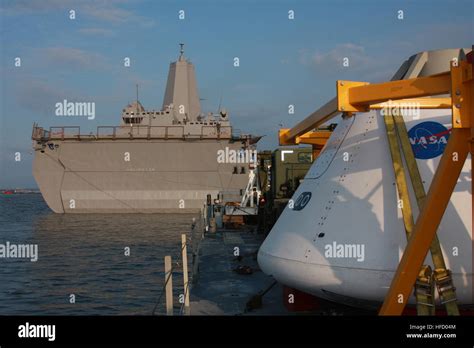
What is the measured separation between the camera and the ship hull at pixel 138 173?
5125 cm

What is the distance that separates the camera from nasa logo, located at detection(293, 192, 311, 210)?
6730 mm

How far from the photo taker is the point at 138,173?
A: 169 feet

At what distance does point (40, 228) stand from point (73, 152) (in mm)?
15992

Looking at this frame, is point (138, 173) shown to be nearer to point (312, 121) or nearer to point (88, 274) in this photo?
point (88, 274)

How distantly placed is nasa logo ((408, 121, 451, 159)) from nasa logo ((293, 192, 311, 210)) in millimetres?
1579

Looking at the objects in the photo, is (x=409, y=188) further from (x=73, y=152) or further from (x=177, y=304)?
(x=73, y=152)

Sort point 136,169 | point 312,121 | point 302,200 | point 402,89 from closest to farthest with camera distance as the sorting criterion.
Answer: point 402,89 → point 312,121 → point 302,200 → point 136,169

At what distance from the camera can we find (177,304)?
11.6 meters

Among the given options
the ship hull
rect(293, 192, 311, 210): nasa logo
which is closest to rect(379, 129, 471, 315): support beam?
rect(293, 192, 311, 210): nasa logo
